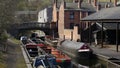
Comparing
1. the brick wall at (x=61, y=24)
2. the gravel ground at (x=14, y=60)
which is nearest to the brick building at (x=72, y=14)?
the brick wall at (x=61, y=24)

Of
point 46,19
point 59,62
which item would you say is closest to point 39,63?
point 59,62

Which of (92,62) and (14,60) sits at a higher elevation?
(14,60)

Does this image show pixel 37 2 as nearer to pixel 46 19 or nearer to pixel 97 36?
pixel 46 19

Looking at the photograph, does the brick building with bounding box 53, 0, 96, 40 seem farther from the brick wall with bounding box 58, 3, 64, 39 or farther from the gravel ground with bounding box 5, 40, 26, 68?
the gravel ground with bounding box 5, 40, 26, 68

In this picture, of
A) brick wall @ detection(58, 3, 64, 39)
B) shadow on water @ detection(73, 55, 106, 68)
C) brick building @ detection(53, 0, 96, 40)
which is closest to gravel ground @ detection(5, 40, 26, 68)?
shadow on water @ detection(73, 55, 106, 68)

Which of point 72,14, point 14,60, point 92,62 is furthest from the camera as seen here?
point 72,14

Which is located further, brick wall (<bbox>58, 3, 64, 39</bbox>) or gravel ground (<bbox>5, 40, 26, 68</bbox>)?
brick wall (<bbox>58, 3, 64, 39</bbox>)

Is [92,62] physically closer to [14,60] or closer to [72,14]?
[14,60]

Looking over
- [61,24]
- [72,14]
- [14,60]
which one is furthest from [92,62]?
[61,24]

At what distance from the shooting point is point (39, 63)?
85.6ft

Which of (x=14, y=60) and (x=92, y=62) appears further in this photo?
(x=92, y=62)

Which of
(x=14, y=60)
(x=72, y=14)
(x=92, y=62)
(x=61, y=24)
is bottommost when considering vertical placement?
(x=92, y=62)

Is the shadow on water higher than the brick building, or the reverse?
the brick building

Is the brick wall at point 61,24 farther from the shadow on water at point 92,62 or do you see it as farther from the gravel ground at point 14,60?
the gravel ground at point 14,60
